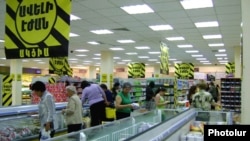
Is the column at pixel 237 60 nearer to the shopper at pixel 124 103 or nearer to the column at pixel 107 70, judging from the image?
the column at pixel 107 70

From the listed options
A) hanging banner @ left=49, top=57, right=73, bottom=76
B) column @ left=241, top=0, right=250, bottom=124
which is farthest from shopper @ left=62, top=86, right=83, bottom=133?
hanging banner @ left=49, top=57, right=73, bottom=76

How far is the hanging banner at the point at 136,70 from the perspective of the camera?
78.7 feet

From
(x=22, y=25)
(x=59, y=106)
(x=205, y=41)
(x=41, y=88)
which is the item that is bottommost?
(x=59, y=106)

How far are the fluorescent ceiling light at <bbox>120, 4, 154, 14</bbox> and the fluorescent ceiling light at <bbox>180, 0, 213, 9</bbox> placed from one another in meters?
0.97

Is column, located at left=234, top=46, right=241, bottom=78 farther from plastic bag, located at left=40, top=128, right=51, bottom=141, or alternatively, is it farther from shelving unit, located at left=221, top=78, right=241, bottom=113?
plastic bag, located at left=40, top=128, right=51, bottom=141

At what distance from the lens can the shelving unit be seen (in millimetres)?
12031

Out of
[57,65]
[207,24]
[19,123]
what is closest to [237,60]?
[207,24]

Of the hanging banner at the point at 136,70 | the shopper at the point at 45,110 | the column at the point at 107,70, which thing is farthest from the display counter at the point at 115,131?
the hanging banner at the point at 136,70

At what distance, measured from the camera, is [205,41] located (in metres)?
13.3

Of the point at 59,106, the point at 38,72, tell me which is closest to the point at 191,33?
the point at 59,106

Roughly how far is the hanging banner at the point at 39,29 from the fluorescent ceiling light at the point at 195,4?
4.13 m

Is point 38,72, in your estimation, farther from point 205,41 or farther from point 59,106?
point 59,106

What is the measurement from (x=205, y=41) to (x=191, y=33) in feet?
7.28

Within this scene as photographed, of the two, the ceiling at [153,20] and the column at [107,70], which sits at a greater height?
the ceiling at [153,20]
